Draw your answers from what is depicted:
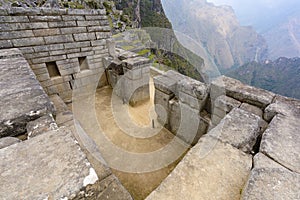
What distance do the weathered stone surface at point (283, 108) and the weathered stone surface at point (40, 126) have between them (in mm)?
2211

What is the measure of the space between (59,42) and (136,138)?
3.01m

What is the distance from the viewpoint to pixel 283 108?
1.67m

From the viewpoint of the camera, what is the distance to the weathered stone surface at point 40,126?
1.03 meters

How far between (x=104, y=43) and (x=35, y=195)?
4251mm

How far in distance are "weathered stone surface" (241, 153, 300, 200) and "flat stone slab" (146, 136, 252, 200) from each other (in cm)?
15

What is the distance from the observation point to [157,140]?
3.09 m

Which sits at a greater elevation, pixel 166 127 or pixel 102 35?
pixel 102 35

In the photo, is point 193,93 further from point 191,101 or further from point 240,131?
point 240,131

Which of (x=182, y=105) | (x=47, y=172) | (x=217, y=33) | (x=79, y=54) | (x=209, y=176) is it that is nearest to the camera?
(x=47, y=172)

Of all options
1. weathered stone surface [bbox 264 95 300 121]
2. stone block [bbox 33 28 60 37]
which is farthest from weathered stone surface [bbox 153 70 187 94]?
stone block [bbox 33 28 60 37]

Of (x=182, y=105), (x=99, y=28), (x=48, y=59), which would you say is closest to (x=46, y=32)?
(x=48, y=59)

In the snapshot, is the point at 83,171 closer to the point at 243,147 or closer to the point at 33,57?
the point at 243,147

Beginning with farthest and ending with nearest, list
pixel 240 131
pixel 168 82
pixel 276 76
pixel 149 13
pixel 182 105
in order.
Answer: pixel 149 13
pixel 276 76
pixel 168 82
pixel 182 105
pixel 240 131

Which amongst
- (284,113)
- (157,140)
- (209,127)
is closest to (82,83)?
(157,140)
